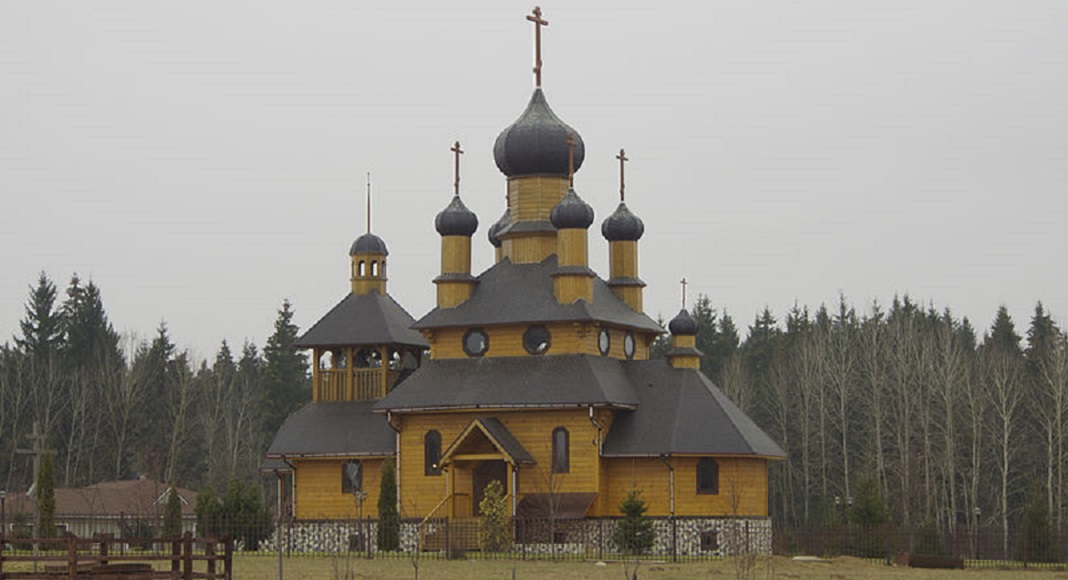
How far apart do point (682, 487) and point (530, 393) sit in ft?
15.7

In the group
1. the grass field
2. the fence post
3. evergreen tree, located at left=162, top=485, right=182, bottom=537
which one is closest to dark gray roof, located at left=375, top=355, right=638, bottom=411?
evergreen tree, located at left=162, top=485, right=182, bottom=537

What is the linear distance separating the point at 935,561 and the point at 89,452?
51306 millimetres

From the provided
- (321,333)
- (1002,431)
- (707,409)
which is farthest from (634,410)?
(1002,431)

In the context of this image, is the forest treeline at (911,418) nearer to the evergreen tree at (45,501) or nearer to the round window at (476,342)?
the round window at (476,342)

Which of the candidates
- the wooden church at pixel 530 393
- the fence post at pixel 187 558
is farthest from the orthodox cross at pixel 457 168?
the fence post at pixel 187 558

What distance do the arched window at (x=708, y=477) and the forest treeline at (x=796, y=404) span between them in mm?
15668

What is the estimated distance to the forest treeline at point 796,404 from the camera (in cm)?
6981

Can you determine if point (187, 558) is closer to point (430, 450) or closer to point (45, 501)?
point (45, 501)

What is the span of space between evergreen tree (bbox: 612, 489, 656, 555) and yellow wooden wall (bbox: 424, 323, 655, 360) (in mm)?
6434

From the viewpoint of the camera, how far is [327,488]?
172 ft

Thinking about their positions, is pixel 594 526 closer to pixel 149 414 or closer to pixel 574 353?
pixel 574 353

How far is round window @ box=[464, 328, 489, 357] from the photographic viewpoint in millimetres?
50594

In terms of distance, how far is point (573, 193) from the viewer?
1989 inches

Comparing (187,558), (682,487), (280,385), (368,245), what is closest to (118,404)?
(280,385)
